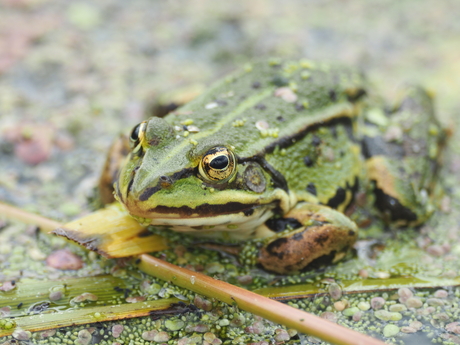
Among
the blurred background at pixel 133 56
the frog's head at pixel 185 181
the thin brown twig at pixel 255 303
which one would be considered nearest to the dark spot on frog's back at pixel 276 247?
the frog's head at pixel 185 181

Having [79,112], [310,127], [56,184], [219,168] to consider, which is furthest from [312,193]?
[79,112]

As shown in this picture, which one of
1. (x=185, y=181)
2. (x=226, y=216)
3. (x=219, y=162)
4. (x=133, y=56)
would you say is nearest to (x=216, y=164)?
(x=219, y=162)

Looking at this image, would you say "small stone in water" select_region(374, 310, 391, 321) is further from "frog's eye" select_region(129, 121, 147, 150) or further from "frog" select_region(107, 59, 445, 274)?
"frog's eye" select_region(129, 121, 147, 150)

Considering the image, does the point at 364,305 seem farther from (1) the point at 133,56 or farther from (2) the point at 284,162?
(1) the point at 133,56

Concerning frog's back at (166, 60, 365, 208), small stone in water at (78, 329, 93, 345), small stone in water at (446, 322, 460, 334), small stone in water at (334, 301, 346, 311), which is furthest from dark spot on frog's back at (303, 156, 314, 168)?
small stone in water at (78, 329, 93, 345)

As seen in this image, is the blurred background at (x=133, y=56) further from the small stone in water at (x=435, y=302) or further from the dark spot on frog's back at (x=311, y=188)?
the small stone in water at (x=435, y=302)

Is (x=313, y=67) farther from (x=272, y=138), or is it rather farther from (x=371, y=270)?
(x=371, y=270)

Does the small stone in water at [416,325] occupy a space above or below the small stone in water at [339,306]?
below
